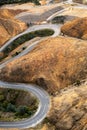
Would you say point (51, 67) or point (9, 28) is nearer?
point (51, 67)

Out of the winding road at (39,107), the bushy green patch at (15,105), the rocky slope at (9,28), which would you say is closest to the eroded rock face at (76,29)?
the rocky slope at (9,28)

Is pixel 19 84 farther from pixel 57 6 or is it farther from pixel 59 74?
pixel 57 6

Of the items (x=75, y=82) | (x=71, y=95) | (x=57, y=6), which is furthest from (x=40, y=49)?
(x=57, y=6)

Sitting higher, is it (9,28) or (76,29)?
(9,28)

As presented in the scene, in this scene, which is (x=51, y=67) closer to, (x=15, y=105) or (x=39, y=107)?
(x=15, y=105)

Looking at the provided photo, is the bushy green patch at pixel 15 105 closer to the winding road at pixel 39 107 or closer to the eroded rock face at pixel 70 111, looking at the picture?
the winding road at pixel 39 107

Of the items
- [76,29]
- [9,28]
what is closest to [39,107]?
[76,29]

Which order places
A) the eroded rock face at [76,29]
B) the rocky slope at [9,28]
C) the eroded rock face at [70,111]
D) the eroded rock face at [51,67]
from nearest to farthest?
1. the eroded rock face at [70,111]
2. the eroded rock face at [51,67]
3. the eroded rock face at [76,29]
4. the rocky slope at [9,28]

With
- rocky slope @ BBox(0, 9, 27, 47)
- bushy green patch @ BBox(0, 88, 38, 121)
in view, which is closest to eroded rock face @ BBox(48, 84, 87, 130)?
bushy green patch @ BBox(0, 88, 38, 121)

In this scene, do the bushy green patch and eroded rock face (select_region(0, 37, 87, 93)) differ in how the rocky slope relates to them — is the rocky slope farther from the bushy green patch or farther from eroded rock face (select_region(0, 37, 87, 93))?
the bushy green patch
